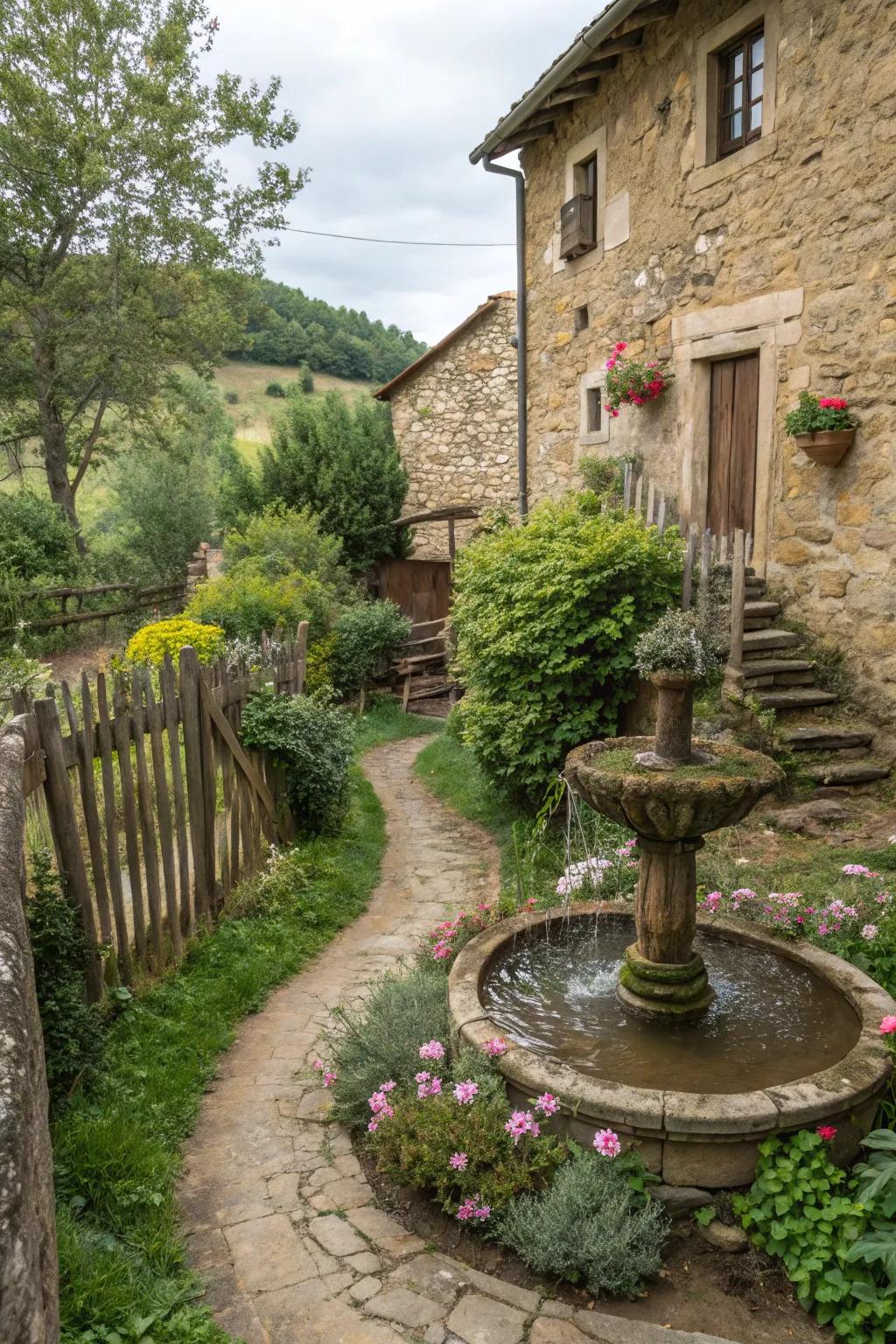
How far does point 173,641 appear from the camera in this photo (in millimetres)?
10461

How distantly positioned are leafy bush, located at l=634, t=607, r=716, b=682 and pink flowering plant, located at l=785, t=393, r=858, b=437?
412cm

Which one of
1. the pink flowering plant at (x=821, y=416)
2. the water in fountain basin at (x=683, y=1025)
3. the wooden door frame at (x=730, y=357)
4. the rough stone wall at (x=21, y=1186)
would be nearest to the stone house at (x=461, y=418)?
the wooden door frame at (x=730, y=357)

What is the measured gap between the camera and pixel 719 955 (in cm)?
410

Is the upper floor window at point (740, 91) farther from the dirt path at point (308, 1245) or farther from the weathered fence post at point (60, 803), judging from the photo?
the dirt path at point (308, 1245)

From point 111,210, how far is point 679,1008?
71.1ft

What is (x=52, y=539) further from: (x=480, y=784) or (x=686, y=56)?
(x=686, y=56)

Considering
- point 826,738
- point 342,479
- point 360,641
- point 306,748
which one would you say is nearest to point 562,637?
point 826,738

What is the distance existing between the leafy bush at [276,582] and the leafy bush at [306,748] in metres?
5.10

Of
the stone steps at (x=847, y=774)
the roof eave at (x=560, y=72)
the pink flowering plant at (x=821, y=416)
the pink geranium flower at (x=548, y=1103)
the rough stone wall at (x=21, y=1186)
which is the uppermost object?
the roof eave at (x=560, y=72)

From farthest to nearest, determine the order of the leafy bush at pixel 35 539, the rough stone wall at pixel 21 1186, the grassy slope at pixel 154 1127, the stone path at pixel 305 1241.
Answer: the leafy bush at pixel 35 539
the stone path at pixel 305 1241
the grassy slope at pixel 154 1127
the rough stone wall at pixel 21 1186

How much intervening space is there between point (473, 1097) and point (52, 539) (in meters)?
17.8

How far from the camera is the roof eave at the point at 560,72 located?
7555 mm

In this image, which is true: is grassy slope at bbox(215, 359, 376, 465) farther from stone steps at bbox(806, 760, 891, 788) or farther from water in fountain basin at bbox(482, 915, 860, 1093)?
water in fountain basin at bbox(482, 915, 860, 1093)

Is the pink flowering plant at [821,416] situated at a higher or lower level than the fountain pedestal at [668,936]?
higher
